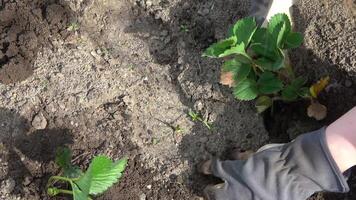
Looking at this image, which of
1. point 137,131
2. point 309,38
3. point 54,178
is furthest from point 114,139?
point 309,38

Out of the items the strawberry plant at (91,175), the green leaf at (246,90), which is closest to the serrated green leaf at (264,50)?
the green leaf at (246,90)

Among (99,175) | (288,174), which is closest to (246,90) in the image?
(288,174)

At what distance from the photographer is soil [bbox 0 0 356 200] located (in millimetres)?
1898

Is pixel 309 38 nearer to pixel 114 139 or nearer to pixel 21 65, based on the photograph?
pixel 114 139

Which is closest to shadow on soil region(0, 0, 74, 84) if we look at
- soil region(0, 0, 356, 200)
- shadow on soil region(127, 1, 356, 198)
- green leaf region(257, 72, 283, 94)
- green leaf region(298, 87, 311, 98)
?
Answer: soil region(0, 0, 356, 200)

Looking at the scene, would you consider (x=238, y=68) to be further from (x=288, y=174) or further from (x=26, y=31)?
(x=26, y=31)

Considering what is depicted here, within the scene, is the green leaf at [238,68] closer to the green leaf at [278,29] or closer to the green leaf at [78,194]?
the green leaf at [278,29]

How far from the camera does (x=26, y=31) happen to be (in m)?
1.99

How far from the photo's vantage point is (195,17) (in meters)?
2.07

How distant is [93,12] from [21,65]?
1.07ft

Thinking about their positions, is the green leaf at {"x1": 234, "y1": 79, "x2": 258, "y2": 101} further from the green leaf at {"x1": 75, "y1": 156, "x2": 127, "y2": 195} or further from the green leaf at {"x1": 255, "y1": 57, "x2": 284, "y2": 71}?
the green leaf at {"x1": 75, "y1": 156, "x2": 127, "y2": 195}

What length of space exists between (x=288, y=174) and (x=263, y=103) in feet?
0.94

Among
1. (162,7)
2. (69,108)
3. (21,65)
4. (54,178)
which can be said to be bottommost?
(54,178)

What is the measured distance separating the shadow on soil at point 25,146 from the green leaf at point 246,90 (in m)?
0.58
